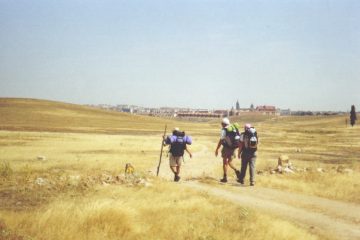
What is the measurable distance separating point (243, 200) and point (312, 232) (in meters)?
3.40

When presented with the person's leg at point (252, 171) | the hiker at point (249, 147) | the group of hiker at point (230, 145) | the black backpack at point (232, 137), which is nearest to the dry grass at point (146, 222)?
the person's leg at point (252, 171)

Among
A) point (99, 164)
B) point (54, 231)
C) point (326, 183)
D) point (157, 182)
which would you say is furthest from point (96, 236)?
point (99, 164)

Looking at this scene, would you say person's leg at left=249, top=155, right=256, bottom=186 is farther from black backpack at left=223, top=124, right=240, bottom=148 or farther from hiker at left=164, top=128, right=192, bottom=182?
hiker at left=164, top=128, right=192, bottom=182

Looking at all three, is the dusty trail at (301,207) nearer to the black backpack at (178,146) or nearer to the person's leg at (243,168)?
the person's leg at (243,168)

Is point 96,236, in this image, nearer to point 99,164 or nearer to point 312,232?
point 312,232

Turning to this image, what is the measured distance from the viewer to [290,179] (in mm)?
18031

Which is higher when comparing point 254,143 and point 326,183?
point 254,143

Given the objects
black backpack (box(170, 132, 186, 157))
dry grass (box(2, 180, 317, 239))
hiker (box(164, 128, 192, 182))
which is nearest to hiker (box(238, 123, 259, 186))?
hiker (box(164, 128, 192, 182))

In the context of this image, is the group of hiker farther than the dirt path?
Yes

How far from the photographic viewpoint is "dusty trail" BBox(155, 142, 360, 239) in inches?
403

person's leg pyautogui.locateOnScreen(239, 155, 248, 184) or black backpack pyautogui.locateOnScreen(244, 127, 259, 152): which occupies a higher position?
black backpack pyautogui.locateOnScreen(244, 127, 259, 152)

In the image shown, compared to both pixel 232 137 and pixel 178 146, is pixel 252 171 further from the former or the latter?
pixel 178 146

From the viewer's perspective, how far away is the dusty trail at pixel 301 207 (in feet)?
33.6

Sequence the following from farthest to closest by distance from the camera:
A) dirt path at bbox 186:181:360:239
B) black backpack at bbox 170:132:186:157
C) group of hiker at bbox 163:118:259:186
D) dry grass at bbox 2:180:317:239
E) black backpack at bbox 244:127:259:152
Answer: black backpack at bbox 170:132:186:157 < group of hiker at bbox 163:118:259:186 < black backpack at bbox 244:127:259:152 < dirt path at bbox 186:181:360:239 < dry grass at bbox 2:180:317:239
